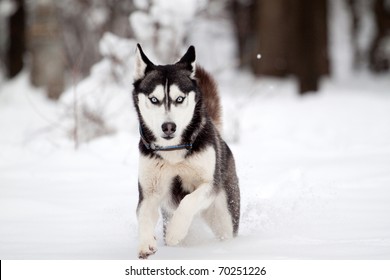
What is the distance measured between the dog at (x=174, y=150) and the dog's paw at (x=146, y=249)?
6cm

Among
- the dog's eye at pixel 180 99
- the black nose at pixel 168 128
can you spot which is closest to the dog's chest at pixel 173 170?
the black nose at pixel 168 128

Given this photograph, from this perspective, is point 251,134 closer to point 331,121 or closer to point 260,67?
point 331,121

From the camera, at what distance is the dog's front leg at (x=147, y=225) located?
4188 mm

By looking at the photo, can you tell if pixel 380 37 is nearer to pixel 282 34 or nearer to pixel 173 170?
pixel 282 34

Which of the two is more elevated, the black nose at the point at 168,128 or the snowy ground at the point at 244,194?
the black nose at the point at 168,128

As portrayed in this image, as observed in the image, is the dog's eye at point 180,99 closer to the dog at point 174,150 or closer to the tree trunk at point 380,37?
the dog at point 174,150

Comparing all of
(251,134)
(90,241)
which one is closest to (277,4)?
(251,134)

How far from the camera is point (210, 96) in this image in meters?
5.47

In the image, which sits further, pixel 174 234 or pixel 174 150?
pixel 174 150

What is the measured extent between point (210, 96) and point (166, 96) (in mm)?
1025

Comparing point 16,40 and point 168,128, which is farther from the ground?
point 16,40

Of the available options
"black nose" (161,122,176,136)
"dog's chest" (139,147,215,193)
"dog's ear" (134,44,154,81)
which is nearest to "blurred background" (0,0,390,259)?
"dog's chest" (139,147,215,193)

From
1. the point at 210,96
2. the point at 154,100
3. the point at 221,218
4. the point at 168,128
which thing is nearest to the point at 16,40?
the point at 210,96
